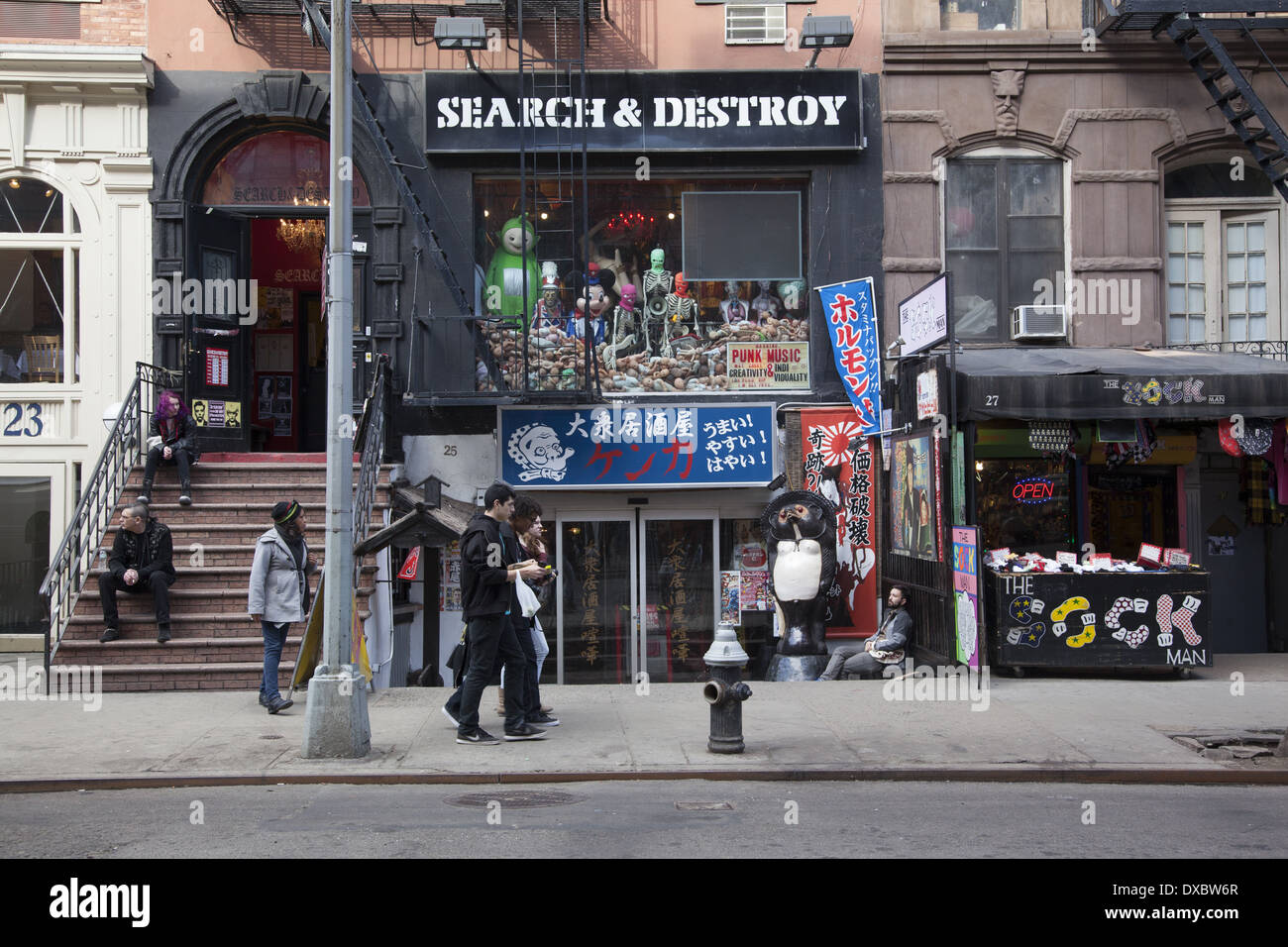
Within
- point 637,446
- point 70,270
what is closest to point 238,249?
point 70,270

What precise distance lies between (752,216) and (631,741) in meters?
7.92

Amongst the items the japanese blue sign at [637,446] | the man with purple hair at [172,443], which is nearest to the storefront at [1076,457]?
the japanese blue sign at [637,446]

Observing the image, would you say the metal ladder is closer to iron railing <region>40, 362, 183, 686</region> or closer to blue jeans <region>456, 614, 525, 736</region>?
blue jeans <region>456, 614, 525, 736</region>

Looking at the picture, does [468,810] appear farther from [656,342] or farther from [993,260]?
[993,260]

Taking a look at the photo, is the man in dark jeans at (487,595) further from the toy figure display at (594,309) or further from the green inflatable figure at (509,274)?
the green inflatable figure at (509,274)

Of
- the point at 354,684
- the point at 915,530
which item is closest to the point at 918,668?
the point at 915,530

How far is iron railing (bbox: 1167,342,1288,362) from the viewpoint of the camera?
1452cm

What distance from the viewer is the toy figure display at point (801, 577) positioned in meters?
13.3

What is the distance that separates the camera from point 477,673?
29.1 ft

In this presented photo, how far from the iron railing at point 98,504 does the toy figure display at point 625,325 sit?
519 centimetres

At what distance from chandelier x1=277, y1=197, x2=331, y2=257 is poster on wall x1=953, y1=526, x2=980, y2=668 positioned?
895 cm

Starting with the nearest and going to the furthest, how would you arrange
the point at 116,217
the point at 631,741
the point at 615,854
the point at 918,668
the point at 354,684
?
the point at 615,854 → the point at 354,684 → the point at 631,741 → the point at 918,668 → the point at 116,217

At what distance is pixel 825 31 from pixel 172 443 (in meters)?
8.85

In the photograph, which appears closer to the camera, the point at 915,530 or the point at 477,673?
the point at 477,673
